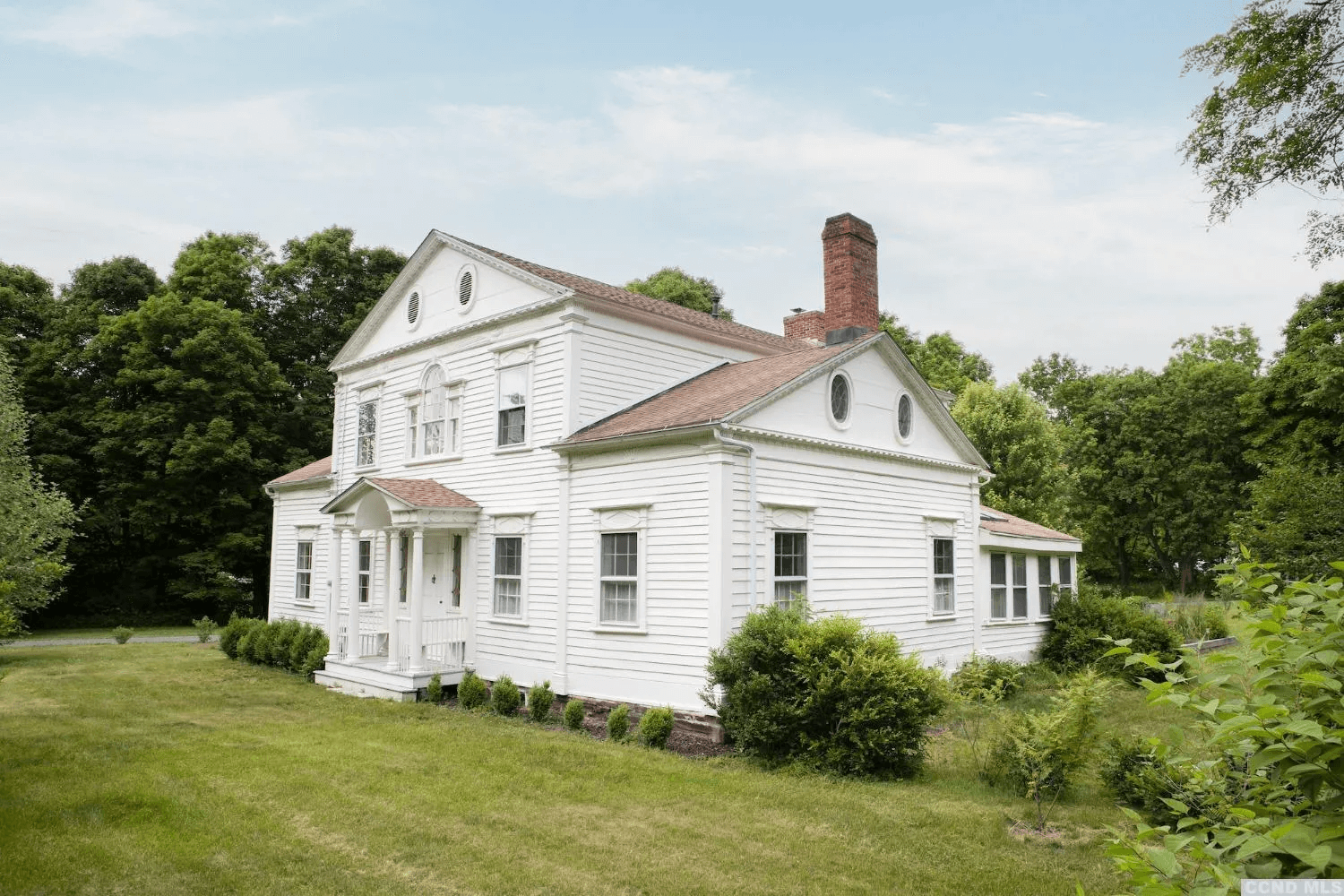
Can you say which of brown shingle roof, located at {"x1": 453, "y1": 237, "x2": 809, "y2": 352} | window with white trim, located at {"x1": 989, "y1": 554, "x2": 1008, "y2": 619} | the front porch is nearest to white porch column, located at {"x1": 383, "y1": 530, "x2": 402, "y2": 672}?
the front porch

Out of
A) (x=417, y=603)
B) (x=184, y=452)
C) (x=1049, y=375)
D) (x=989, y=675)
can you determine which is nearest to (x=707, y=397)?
(x=417, y=603)

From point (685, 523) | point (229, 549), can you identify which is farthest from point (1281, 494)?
point (229, 549)

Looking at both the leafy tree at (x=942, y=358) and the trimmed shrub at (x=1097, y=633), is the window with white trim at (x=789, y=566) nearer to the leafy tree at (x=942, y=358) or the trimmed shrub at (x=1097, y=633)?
the trimmed shrub at (x=1097, y=633)

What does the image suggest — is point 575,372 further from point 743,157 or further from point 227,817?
point 227,817

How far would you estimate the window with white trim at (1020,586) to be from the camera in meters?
21.2

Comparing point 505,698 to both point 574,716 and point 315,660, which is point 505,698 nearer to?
point 574,716

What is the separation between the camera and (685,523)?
13.9m

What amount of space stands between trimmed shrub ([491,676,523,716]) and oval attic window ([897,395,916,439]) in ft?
28.6

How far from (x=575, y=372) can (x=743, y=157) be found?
20.8 ft

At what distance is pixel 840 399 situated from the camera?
16.0 meters

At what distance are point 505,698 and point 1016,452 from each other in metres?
23.8

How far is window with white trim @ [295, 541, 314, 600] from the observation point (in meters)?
24.8

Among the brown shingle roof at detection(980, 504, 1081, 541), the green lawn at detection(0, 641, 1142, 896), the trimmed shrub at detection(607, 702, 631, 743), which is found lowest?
the green lawn at detection(0, 641, 1142, 896)

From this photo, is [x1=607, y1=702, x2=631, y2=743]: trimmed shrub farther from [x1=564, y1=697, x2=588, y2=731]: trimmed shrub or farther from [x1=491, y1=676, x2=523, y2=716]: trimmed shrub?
[x1=491, y1=676, x2=523, y2=716]: trimmed shrub
